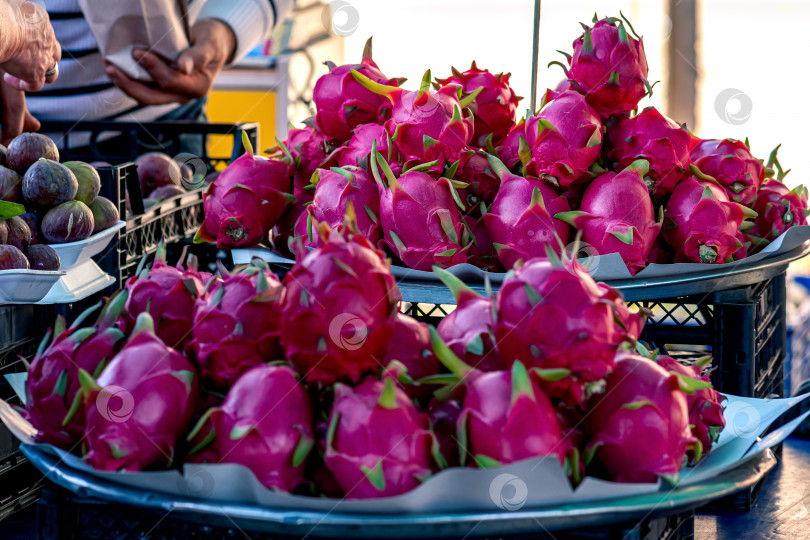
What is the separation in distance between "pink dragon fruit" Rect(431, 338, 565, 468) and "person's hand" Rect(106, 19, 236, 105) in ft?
6.12

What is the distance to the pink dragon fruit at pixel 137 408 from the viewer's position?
0.57m

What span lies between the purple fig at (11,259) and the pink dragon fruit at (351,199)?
0.46m

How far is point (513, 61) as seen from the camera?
7.29m

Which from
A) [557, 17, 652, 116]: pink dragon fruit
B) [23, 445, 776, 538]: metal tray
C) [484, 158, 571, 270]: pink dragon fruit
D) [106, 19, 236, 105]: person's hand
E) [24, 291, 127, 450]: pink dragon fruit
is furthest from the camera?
[106, 19, 236, 105]: person's hand

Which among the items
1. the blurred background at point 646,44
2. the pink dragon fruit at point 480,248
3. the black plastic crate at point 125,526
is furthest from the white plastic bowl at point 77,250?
the blurred background at point 646,44

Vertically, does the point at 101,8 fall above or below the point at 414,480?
above

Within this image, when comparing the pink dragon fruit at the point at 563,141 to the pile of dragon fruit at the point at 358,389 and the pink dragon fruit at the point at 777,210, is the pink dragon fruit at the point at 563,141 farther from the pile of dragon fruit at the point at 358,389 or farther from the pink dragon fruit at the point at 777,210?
the pile of dragon fruit at the point at 358,389

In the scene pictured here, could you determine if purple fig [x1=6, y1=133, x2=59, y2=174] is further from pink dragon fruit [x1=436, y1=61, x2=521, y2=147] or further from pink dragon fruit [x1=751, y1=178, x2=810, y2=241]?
pink dragon fruit [x1=751, y1=178, x2=810, y2=241]

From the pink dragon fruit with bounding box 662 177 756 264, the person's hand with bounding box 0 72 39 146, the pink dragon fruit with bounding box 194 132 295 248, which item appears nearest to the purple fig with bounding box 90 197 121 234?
the pink dragon fruit with bounding box 194 132 295 248

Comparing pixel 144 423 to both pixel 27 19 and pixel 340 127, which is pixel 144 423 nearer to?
pixel 340 127

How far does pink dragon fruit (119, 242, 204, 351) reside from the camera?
686mm

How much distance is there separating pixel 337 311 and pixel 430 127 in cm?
51

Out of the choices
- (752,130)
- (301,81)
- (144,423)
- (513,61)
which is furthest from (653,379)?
(513,61)

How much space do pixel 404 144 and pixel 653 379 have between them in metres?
0.51
